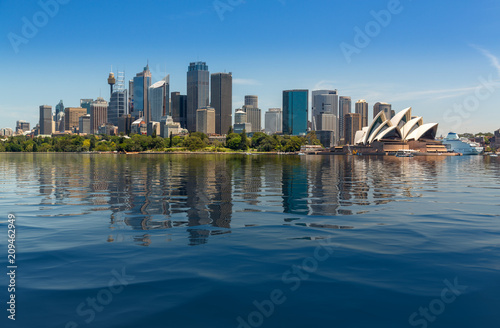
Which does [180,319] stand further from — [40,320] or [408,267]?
[408,267]

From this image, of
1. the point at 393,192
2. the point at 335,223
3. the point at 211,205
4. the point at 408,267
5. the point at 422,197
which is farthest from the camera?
the point at 393,192

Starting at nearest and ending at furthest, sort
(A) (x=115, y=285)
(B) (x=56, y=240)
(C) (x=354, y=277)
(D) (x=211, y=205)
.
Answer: (A) (x=115, y=285) → (C) (x=354, y=277) → (B) (x=56, y=240) → (D) (x=211, y=205)

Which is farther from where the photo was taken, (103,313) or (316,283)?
(316,283)

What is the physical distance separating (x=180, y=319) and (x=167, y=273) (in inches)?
100

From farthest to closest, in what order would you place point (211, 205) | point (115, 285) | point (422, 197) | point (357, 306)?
point (422, 197) → point (211, 205) → point (115, 285) → point (357, 306)

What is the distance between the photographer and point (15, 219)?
57.6 feet

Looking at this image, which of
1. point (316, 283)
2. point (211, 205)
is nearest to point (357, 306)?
point (316, 283)

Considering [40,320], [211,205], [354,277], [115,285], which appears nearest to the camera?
[40,320]

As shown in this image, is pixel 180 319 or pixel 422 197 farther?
pixel 422 197

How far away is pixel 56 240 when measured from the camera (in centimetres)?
1369

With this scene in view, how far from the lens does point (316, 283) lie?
31.4ft

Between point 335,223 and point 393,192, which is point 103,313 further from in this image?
point 393,192

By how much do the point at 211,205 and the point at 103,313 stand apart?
1396 cm

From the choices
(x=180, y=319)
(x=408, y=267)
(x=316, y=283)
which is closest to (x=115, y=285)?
(x=180, y=319)
